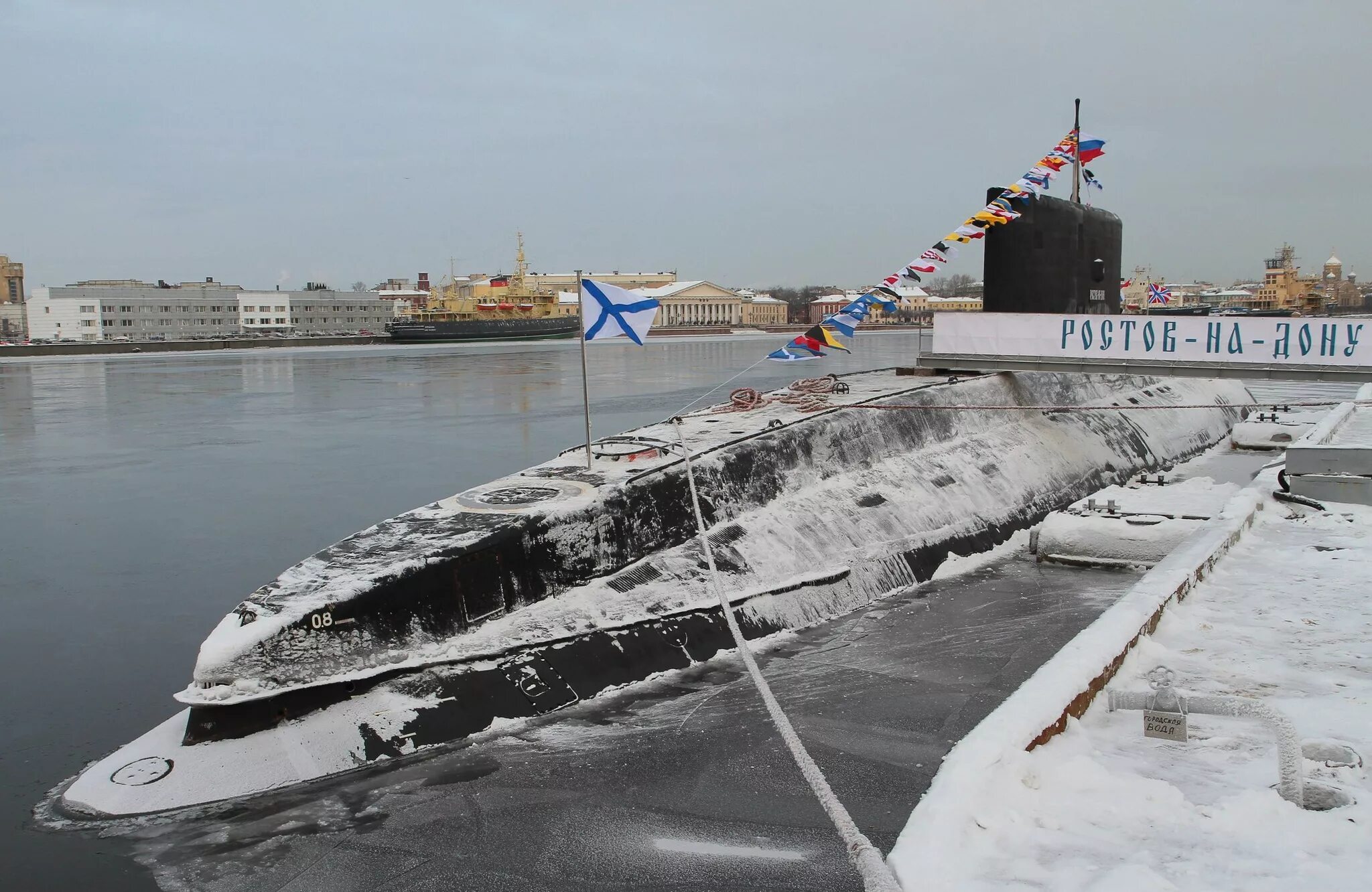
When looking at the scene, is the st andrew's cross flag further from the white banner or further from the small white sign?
the white banner

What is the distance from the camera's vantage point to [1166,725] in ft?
12.5

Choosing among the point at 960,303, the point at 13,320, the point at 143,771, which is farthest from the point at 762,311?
the point at 143,771

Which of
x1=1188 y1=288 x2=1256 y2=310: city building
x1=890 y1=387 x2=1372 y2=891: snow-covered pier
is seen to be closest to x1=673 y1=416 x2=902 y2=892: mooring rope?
x1=890 y1=387 x2=1372 y2=891: snow-covered pier

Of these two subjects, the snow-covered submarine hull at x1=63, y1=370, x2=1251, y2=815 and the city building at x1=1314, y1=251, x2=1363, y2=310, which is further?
the city building at x1=1314, y1=251, x2=1363, y2=310

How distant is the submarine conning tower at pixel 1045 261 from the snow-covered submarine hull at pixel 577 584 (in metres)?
3.23

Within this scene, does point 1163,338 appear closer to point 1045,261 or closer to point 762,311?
point 1045,261

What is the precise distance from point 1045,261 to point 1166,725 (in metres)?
12.2

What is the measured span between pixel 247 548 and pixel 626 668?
5.41 m

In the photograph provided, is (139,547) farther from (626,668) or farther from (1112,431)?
(1112,431)

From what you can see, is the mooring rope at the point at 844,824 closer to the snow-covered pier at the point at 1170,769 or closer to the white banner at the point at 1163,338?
the snow-covered pier at the point at 1170,769

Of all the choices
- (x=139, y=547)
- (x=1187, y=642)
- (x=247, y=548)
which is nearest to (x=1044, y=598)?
(x=1187, y=642)

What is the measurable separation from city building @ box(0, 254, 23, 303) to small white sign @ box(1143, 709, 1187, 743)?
125994mm

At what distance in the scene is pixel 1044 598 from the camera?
30.8 ft

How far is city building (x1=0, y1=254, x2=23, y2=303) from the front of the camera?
109m
